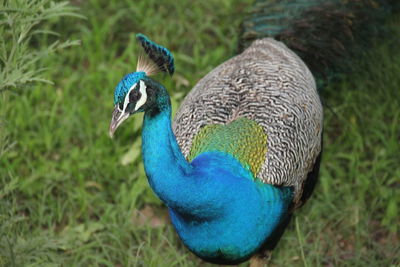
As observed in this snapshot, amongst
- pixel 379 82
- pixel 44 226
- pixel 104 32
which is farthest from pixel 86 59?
pixel 379 82

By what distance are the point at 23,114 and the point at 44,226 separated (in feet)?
2.40

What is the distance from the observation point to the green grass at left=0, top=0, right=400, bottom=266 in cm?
343

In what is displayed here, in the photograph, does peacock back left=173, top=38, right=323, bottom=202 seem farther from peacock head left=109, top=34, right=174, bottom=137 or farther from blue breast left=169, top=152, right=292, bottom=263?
peacock head left=109, top=34, right=174, bottom=137

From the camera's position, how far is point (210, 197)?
2590 mm

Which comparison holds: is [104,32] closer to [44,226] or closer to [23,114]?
[23,114]

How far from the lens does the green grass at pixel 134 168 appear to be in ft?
11.3

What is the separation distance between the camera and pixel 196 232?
8.96 ft

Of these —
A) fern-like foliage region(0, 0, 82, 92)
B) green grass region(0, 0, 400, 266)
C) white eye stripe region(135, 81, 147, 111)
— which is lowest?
green grass region(0, 0, 400, 266)

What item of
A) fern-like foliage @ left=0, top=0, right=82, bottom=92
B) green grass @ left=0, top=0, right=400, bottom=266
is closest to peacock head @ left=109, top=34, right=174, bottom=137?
fern-like foliage @ left=0, top=0, right=82, bottom=92

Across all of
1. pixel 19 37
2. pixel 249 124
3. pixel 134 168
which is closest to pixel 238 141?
pixel 249 124

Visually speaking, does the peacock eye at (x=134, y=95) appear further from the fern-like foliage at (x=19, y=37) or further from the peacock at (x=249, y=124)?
the fern-like foliage at (x=19, y=37)

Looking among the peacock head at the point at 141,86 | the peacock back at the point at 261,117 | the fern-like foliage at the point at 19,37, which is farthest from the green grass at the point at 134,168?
the peacock head at the point at 141,86

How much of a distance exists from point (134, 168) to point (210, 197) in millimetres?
1336

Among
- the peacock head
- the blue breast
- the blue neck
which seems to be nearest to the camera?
the peacock head
